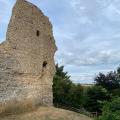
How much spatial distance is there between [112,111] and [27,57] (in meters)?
11.2

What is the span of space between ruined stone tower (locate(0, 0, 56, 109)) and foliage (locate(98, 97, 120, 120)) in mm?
9201

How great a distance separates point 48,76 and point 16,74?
13.3 feet

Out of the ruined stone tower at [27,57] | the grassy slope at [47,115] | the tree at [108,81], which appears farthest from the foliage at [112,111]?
the tree at [108,81]

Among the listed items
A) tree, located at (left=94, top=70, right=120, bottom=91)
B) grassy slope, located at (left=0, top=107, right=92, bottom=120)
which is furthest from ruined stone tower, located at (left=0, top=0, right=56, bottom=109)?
tree, located at (left=94, top=70, right=120, bottom=91)

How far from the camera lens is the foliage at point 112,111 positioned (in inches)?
553

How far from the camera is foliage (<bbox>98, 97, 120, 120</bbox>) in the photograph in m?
14.0

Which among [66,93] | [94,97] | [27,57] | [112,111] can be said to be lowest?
[112,111]

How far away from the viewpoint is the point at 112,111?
579 inches

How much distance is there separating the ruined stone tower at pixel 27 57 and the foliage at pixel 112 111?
9.20 meters

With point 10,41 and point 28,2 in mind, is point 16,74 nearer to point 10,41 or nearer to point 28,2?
point 10,41

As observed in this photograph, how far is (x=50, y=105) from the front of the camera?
27.1 meters

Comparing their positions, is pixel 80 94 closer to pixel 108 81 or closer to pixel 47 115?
pixel 108 81

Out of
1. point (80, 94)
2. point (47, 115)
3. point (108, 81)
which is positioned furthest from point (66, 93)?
point (47, 115)

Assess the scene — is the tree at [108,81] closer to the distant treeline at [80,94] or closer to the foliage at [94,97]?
the distant treeline at [80,94]
